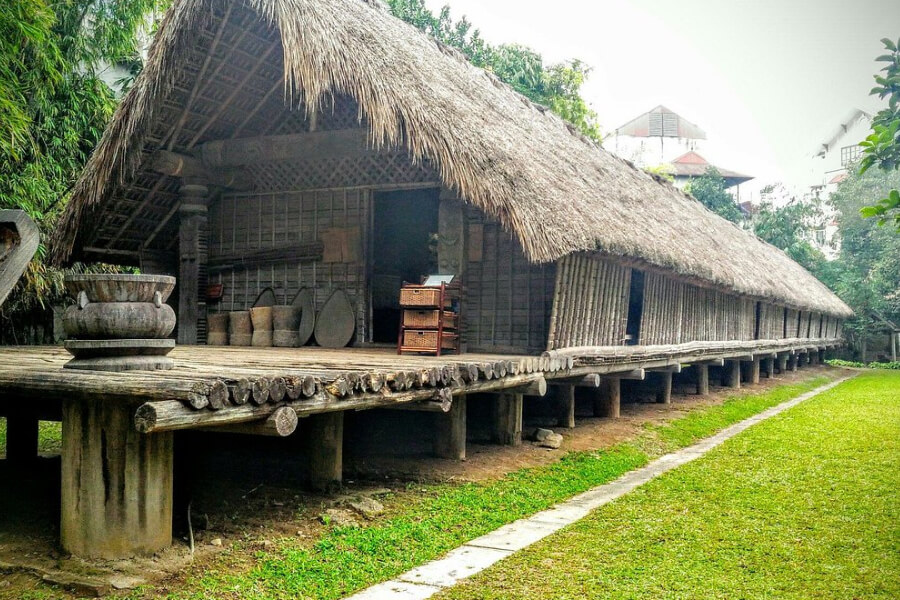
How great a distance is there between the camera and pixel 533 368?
7137 mm

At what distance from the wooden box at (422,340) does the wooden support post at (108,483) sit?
351 centimetres

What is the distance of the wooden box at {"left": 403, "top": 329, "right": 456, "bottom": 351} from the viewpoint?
7441 mm

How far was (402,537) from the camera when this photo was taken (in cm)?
483

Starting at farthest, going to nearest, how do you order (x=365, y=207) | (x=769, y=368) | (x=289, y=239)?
(x=769, y=368) → (x=289, y=239) → (x=365, y=207)

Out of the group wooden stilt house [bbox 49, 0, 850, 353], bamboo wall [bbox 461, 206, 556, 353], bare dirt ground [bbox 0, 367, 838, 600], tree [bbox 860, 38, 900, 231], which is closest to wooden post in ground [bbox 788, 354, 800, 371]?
wooden stilt house [bbox 49, 0, 850, 353]

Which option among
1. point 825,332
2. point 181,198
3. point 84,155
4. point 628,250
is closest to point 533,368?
point 628,250

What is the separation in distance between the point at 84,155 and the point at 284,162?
14.4ft

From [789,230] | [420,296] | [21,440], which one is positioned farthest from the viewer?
[789,230]

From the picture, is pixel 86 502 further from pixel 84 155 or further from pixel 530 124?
pixel 84 155

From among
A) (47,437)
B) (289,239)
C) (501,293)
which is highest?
(289,239)

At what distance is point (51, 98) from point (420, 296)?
737 cm

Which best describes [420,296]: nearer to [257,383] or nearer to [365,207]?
[365,207]

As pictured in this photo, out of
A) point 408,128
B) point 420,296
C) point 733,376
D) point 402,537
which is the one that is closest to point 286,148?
point 408,128

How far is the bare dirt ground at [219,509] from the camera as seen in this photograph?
13.0 feet
